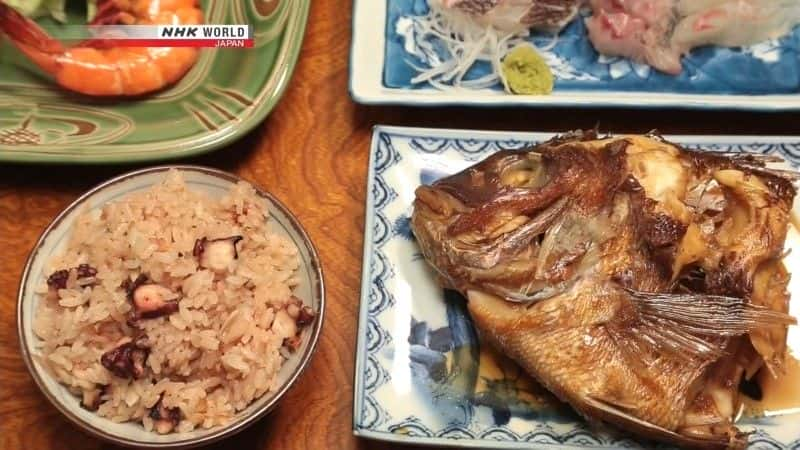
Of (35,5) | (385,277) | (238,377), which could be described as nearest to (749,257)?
(385,277)

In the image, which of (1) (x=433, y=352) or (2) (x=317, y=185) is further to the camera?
(2) (x=317, y=185)

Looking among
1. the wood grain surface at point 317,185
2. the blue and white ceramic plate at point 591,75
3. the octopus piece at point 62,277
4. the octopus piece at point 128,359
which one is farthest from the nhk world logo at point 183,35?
the octopus piece at point 128,359

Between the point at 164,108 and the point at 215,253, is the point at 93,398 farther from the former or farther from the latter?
Answer: the point at 164,108

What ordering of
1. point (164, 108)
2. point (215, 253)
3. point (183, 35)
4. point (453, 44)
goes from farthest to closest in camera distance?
point (453, 44) → point (183, 35) → point (164, 108) → point (215, 253)

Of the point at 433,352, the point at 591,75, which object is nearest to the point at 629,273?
the point at 433,352

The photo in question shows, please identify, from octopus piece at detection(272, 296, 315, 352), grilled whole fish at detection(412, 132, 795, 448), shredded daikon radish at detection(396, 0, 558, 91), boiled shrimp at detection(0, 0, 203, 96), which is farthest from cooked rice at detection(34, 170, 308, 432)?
shredded daikon radish at detection(396, 0, 558, 91)

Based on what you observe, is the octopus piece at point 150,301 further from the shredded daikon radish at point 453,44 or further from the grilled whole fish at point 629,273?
the shredded daikon radish at point 453,44
